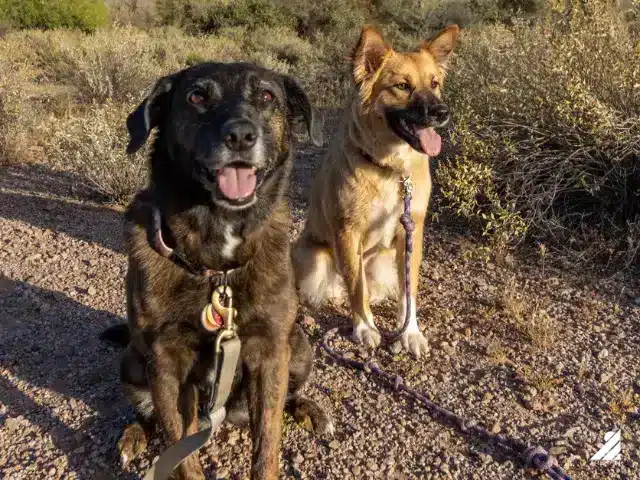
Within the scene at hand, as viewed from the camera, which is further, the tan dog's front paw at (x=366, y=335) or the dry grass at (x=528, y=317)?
the tan dog's front paw at (x=366, y=335)

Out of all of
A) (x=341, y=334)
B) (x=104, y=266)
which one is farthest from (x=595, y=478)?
(x=104, y=266)

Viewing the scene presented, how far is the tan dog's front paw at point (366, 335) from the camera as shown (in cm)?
347

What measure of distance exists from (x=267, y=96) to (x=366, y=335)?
1745mm

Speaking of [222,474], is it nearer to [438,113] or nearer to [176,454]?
[176,454]

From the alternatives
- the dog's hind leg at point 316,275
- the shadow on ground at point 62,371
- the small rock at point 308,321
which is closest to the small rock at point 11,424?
the shadow on ground at point 62,371

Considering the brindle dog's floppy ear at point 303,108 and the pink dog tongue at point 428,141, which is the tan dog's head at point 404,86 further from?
the brindle dog's floppy ear at point 303,108

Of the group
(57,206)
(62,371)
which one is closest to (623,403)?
(62,371)

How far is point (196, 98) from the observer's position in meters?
2.28

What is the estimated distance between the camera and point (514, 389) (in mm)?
2959

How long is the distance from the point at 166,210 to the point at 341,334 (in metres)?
1.80

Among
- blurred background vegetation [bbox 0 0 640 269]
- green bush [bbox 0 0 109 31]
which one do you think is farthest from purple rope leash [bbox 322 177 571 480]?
green bush [bbox 0 0 109 31]

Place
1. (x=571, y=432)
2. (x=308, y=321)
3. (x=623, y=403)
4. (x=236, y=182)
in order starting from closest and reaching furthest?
(x=236, y=182) < (x=571, y=432) < (x=623, y=403) < (x=308, y=321)

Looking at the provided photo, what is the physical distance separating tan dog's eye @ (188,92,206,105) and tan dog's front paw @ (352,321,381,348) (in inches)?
74.1

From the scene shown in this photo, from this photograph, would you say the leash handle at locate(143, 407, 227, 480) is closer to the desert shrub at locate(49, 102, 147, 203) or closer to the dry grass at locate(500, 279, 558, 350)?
the dry grass at locate(500, 279, 558, 350)
